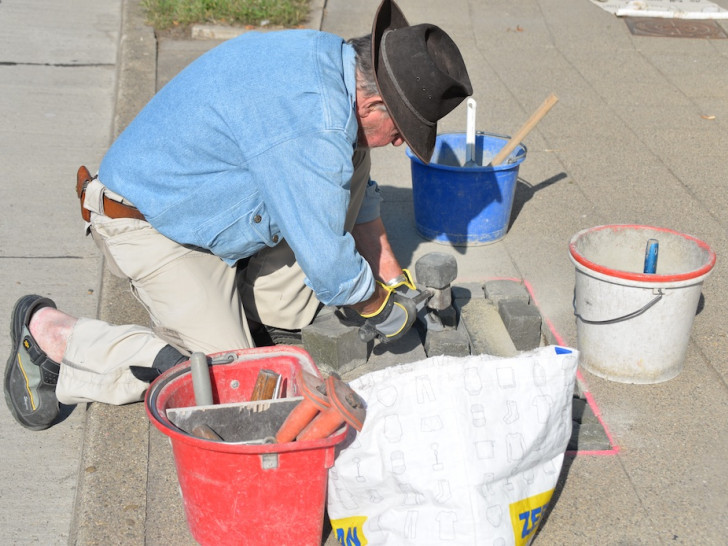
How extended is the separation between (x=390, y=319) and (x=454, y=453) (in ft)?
2.81

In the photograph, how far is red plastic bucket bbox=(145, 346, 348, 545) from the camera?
2273 mm

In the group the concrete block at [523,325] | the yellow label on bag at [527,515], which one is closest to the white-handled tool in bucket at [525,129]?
the concrete block at [523,325]

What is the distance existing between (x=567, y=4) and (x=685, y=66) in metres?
1.80

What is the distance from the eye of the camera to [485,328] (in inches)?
140

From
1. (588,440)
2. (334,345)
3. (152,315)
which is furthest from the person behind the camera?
(334,345)

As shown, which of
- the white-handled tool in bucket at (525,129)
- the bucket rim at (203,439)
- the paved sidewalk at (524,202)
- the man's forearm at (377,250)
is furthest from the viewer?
the white-handled tool in bucket at (525,129)

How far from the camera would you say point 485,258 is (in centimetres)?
439

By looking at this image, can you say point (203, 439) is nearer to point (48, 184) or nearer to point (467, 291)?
point (467, 291)

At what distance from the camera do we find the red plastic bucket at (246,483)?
227 centimetres

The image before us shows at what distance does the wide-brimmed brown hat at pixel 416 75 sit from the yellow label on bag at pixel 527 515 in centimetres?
120

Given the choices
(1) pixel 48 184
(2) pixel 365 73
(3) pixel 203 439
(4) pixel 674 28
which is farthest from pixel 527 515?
(4) pixel 674 28

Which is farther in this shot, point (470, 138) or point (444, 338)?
point (470, 138)

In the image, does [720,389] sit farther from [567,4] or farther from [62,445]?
[567,4]

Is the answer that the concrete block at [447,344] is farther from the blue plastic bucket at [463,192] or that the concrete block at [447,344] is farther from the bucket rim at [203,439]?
the blue plastic bucket at [463,192]
